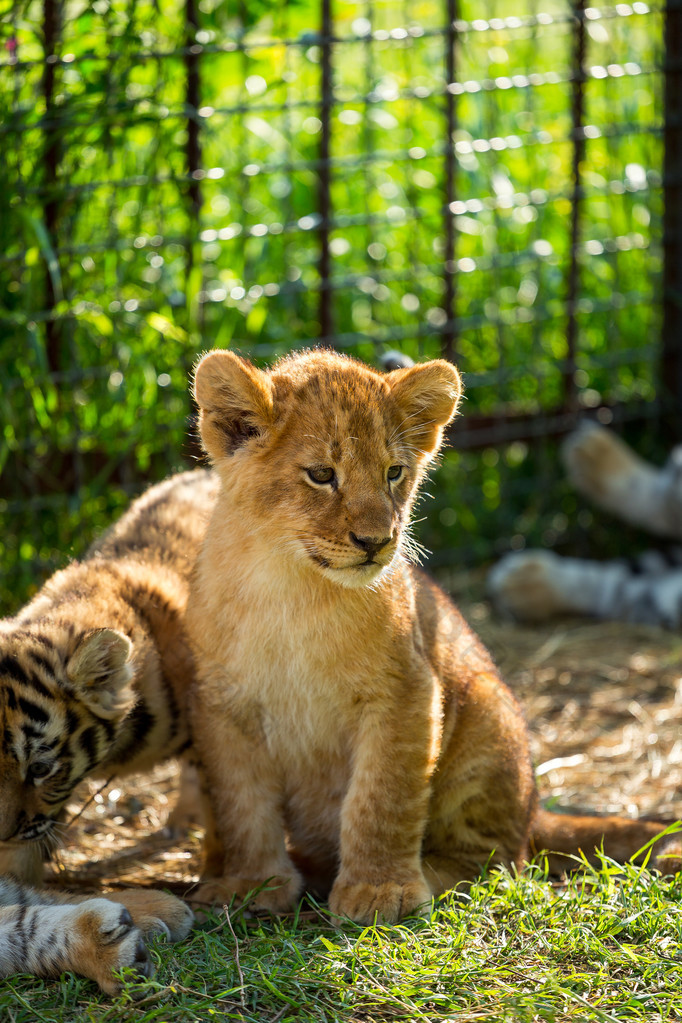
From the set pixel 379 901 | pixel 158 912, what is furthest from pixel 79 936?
pixel 379 901

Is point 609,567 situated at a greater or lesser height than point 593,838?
greater

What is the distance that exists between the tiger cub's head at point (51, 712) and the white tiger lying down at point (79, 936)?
22cm

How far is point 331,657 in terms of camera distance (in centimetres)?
363

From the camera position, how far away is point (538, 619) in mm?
6680

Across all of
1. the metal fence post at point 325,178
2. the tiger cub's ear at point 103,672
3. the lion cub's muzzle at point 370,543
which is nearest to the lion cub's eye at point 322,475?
the lion cub's muzzle at point 370,543

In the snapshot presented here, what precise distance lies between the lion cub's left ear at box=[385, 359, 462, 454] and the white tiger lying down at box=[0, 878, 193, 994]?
5.18 ft

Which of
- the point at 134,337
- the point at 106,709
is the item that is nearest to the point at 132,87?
the point at 134,337

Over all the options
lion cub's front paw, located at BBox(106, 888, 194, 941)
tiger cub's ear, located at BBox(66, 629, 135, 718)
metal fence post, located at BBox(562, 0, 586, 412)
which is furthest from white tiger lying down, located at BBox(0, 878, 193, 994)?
metal fence post, located at BBox(562, 0, 586, 412)

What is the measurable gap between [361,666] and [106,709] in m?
0.76

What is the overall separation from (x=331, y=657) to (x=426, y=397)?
0.84 meters

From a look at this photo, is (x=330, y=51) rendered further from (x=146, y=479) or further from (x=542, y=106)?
(x=542, y=106)

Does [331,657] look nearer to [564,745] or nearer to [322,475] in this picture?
[322,475]

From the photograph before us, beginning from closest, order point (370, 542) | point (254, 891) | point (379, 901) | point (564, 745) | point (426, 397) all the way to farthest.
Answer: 1. point (370, 542)
2. point (379, 901)
3. point (254, 891)
4. point (426, 397)
5. point (564, 745)

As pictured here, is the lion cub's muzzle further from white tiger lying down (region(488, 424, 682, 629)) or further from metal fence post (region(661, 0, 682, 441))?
metal fence post (region(661, 0, 682, 441))
